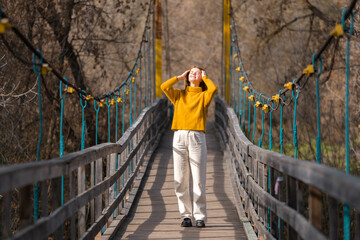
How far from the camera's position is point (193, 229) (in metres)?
5.47

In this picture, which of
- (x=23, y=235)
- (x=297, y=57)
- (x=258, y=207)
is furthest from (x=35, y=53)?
(x=297, y=57)

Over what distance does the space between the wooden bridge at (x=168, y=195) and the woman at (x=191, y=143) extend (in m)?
0.21

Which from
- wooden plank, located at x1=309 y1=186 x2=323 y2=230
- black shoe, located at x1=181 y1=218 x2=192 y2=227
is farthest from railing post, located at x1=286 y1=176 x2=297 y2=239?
black shoe, located at x1=181 y1=218 x2=192 y2=227

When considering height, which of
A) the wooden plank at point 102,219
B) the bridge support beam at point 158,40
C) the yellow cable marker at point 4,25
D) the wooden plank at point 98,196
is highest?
the bridge support beam at point 158,40

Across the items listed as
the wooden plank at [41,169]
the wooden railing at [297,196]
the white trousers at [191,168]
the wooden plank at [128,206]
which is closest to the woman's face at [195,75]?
the white trousers at [191,168]

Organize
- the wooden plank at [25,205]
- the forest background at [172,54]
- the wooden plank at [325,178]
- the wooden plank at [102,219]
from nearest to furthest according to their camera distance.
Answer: the wooden plank at [325,178] < the wooden plank at [25,205] < the wooden plank at [102,219] < the forest background at [172,54]

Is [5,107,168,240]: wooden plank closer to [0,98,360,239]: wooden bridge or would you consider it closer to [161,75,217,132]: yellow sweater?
[0,98,360,239]: wooden bridge

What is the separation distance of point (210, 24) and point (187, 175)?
1265cm

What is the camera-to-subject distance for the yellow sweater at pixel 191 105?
17.9 feet

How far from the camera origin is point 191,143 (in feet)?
17.8

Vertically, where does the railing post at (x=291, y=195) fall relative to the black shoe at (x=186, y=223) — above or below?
above

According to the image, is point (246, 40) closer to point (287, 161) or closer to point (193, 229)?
point (193, 229)

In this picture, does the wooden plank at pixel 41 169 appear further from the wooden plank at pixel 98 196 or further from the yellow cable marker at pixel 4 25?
the yellow cable marker at pixel 4 25

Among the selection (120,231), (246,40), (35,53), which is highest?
(246,40)
